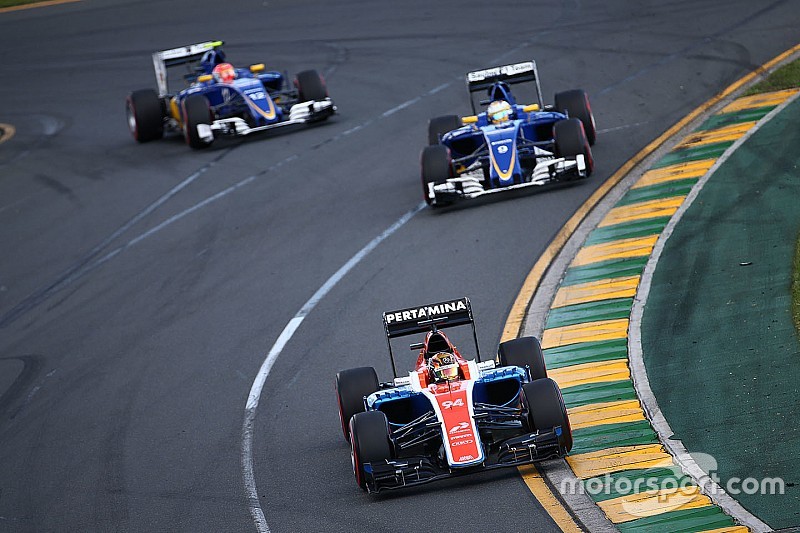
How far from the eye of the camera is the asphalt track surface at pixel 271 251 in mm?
12336

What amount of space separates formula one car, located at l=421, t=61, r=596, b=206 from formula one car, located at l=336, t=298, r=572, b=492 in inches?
289

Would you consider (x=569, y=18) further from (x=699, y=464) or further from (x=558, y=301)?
(x=699, y=464)

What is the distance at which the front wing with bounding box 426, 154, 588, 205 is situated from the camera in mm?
19578

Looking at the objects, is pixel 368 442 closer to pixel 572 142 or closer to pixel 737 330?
pixel 737 330

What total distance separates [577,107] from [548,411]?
11306 mm

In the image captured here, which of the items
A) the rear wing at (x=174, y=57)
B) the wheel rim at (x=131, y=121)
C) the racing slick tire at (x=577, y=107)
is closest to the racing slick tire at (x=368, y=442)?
the racing slick tire at (x=577, y=107)

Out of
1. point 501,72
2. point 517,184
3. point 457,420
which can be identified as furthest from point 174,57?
point 457,420

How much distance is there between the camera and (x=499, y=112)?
20453 mm

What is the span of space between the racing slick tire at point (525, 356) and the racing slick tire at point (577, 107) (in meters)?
9.84

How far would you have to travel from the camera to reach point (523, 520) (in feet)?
33.9

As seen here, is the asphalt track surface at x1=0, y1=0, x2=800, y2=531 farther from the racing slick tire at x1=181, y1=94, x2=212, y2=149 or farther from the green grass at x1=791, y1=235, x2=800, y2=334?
the green grass at x1=791, y1=235, x2=800, y2=334

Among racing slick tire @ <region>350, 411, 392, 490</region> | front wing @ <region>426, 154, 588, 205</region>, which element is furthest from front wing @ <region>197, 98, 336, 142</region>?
racing slick tire @ <region>350, 411, 392, 490</region>

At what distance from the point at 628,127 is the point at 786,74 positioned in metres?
3.74

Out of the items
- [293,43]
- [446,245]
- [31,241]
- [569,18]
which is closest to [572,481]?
[446,245]
